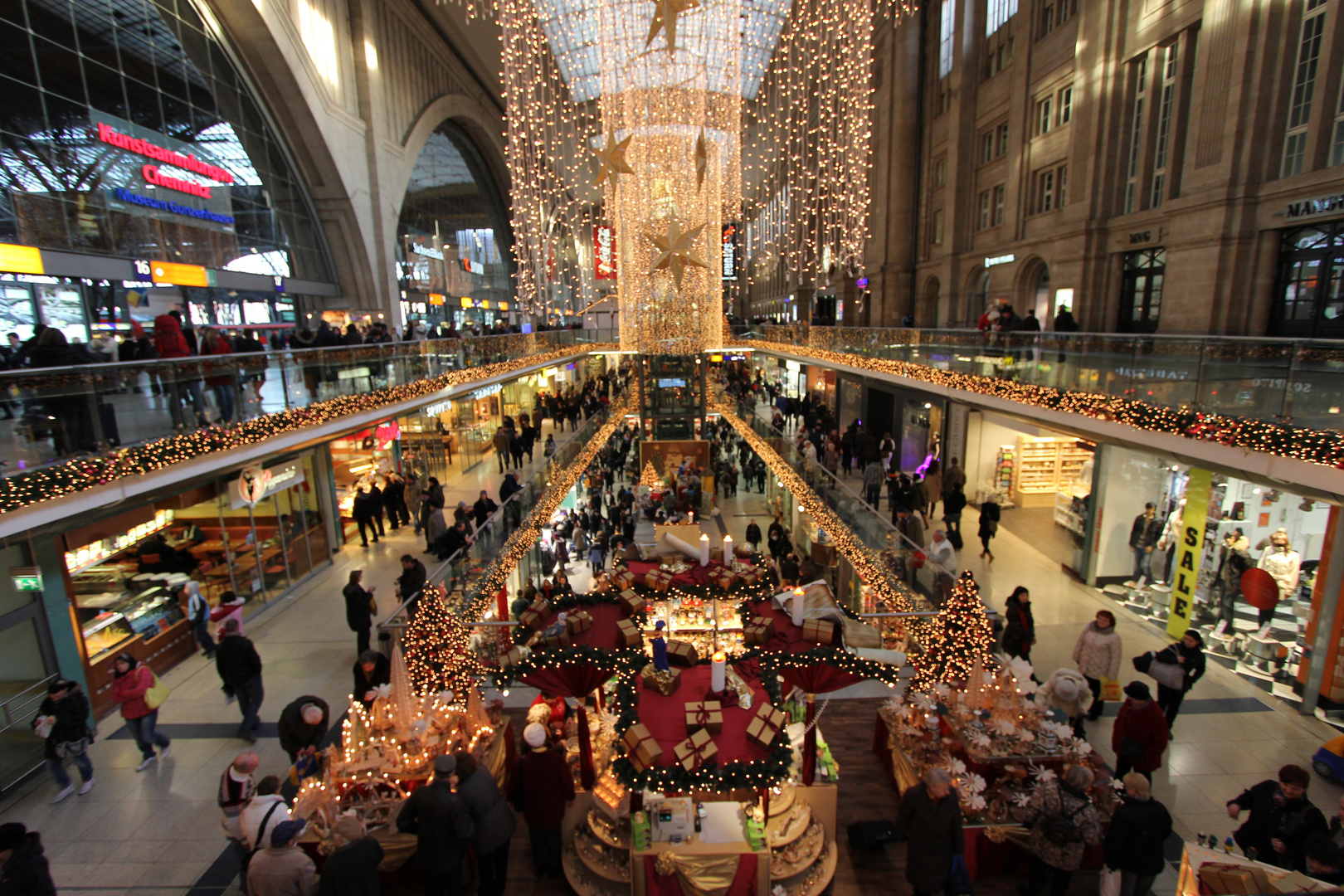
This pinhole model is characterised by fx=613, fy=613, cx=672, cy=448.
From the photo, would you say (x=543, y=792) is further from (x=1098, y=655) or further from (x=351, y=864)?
(x=1098, y=655)

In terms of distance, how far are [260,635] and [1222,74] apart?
1746 centimetres

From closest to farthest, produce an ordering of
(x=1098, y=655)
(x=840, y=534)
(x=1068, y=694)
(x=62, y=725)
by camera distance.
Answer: (x=62, y=725) → (x=1068, y=694) → (x=1098, y=655) → (x=840, y=534)

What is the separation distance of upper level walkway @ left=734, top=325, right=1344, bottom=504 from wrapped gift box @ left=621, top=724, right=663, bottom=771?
5.75m

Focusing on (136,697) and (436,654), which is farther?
(136,697)

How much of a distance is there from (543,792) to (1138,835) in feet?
12.7

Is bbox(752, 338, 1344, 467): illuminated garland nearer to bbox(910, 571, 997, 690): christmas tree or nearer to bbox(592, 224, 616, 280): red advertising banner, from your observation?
bbox(910, 571, 997, 690): christmas tree

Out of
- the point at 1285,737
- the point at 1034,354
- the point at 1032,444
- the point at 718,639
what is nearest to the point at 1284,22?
the point at 1034,354

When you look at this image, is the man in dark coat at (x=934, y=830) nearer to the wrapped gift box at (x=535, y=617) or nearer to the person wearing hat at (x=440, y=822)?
the person wearing hat at (x=440, y=822)

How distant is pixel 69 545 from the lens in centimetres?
691

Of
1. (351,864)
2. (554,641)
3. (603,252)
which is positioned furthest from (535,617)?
(603,252)

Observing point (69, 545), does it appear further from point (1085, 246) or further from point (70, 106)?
point (1085, 246)

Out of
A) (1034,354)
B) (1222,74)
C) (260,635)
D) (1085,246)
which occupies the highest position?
(1222,74)

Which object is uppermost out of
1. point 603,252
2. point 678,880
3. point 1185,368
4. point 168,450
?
point 603,252

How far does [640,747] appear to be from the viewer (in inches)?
140
